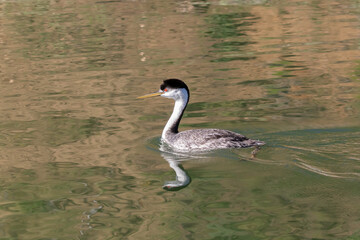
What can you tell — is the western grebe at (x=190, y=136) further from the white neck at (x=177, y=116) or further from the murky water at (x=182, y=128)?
the murky water at (x=182, y=128)

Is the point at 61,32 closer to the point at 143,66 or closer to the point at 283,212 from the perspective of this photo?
the point at 143,66

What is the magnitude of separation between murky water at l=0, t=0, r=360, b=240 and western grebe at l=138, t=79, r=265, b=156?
19 centimetres

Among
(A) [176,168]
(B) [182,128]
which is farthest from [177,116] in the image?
(A) [176,168]

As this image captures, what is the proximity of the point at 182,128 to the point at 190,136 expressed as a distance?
1.82 meters

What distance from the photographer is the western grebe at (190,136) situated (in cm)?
1169

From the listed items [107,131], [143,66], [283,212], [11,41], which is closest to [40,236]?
[283,212]

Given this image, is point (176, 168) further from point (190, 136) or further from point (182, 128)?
point (182, 128)

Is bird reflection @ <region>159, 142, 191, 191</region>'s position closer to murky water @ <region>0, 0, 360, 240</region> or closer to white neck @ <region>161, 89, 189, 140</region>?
murky water @ <region>0, 0, 360, 240</region>

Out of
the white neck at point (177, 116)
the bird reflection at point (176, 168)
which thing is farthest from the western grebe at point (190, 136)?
the bird reflection at point (176, 168)

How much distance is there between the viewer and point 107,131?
44.9 ft

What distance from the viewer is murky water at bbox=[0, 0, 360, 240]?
9.05m

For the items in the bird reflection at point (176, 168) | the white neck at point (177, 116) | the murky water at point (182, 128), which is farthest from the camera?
the white neck at point (177, 116)

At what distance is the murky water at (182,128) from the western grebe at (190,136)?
0.19 m

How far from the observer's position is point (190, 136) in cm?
1205
